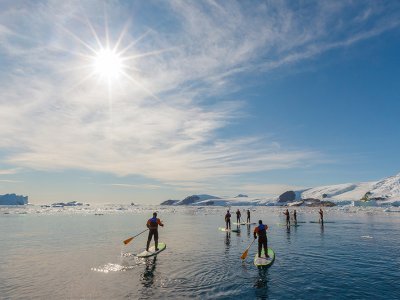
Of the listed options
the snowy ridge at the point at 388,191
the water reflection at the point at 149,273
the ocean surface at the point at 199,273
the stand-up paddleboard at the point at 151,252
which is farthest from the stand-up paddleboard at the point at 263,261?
the snowy ridge at the point at 388,191

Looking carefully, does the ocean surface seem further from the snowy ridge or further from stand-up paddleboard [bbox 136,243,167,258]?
the snowy ridge

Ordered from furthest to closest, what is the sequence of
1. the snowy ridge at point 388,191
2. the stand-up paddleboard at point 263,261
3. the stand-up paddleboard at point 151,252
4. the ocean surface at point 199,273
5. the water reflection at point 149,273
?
the snowy ridge at point 388,191
the stand-up paddleboard at point 151,252
the stand-up paddleboard at point 263,261
the water reflection at point 149,273
the ocean surface at point 199,273

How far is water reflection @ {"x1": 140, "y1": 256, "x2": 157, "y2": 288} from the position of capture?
609 inches

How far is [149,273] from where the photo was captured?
57.4 ft

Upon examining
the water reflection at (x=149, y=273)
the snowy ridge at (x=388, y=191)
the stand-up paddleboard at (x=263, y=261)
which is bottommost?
the water reflection at (x=149, y=273)

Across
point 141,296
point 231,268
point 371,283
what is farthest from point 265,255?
point 141,296

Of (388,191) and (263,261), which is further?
(388,191)

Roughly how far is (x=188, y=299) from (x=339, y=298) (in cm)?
644

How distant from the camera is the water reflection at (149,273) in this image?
15.5 m

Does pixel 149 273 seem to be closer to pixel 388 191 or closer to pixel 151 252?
pixel 151 252

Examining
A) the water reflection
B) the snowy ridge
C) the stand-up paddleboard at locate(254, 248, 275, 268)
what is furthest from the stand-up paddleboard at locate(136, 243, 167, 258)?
the snowy ridge

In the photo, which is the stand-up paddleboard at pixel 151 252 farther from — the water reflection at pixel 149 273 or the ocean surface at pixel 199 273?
the water reflection at pixel 149 273

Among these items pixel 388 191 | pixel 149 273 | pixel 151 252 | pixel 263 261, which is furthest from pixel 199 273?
pixel 388 191

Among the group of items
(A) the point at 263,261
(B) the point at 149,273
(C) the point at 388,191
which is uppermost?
(C) the point at 388,191
